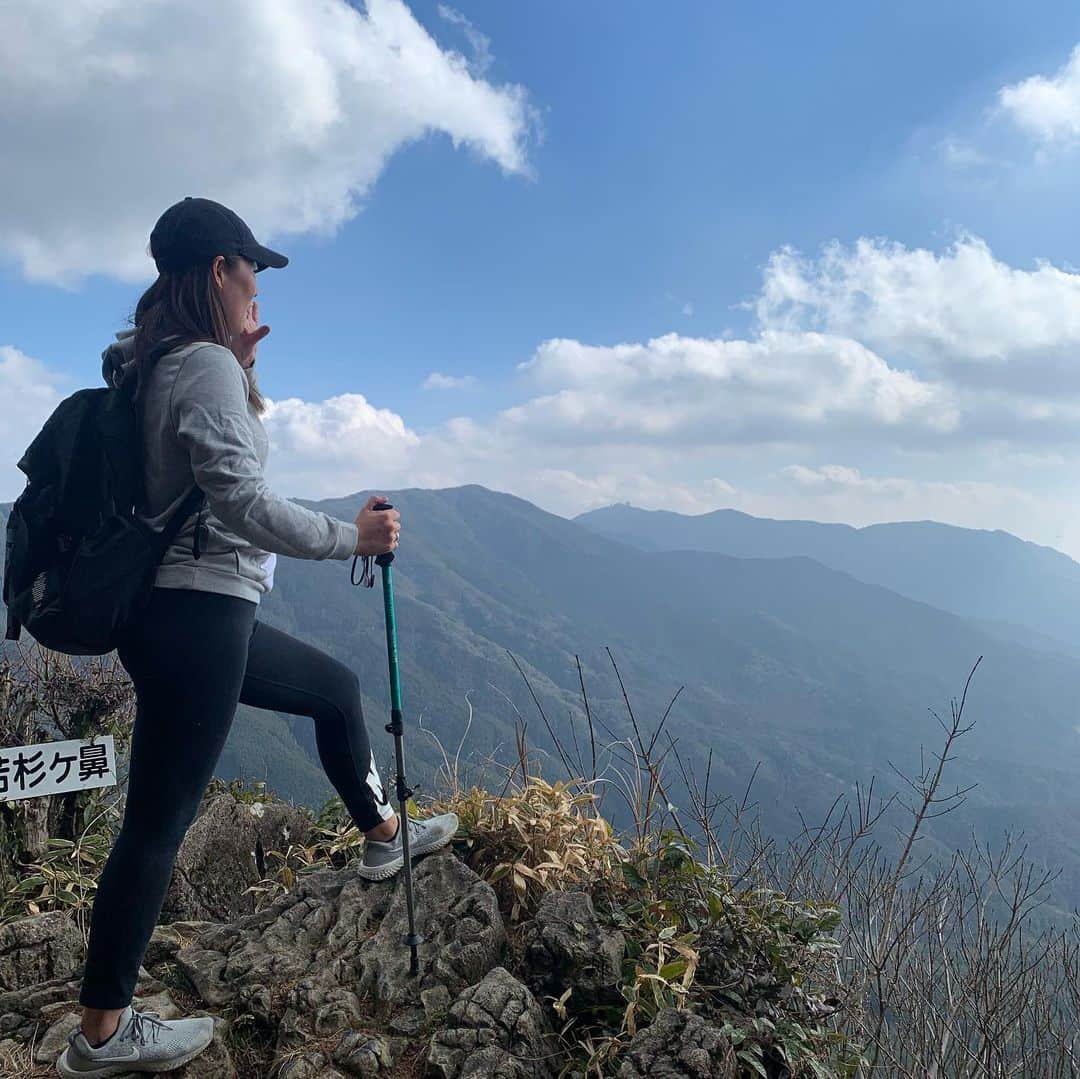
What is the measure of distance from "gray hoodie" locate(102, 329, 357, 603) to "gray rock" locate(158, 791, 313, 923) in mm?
2403

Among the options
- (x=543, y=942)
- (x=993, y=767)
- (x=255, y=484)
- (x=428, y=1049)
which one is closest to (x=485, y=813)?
(x=543, y=942)

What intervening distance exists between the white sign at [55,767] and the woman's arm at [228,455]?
2.87 meters

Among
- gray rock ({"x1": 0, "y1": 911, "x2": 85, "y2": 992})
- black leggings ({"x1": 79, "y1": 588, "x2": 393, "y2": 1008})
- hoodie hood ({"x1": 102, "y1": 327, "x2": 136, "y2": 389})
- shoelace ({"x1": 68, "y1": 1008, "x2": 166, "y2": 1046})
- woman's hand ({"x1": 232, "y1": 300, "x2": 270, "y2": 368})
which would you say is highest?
woman's hand ({"x1": 232, "y1": 300, "x2": 270, "y2": 368})

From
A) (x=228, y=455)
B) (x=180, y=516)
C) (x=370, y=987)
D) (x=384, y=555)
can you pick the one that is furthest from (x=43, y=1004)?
(x=228, y=455)

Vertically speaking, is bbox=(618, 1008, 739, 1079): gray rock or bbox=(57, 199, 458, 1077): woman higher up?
bbox=(57, 199, 458, 1077): woman

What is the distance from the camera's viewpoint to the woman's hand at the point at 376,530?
2729 millimetres

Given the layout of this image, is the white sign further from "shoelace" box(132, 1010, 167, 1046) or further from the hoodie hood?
the hoodie hood

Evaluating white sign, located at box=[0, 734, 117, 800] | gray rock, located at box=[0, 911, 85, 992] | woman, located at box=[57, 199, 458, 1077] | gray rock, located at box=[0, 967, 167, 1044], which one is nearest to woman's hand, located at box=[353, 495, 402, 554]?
woman, located at box=[57, 199, 458, 1077]

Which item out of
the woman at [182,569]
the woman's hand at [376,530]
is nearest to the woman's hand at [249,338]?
the woman at [182,569]

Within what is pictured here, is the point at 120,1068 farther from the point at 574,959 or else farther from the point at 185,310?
the point at 185,310

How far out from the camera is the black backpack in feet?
7.86

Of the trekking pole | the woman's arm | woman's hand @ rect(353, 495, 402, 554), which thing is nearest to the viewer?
the woman's arm

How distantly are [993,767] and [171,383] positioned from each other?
226 m

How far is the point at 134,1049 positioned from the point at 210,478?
188cm
